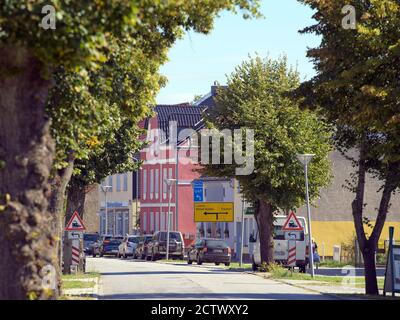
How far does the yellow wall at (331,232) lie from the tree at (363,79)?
37.9m

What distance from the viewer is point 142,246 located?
72000mm

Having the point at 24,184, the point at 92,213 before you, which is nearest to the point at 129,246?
the point at 92,213

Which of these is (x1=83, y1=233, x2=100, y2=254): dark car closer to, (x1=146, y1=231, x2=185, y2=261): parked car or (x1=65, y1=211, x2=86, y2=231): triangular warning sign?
(x1=146, y1=231, x2=185, y2=261): parked car

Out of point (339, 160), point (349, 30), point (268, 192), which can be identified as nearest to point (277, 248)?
point (268, 192)

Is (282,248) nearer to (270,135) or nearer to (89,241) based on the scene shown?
(270,135)

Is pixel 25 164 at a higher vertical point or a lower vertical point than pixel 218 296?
higher

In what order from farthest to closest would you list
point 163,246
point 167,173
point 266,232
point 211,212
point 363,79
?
point 167,173 → point 211,212 → point 163,246 → point 266,232 → point 363,79

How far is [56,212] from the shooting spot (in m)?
24.8

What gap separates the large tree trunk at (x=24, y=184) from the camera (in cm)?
1576

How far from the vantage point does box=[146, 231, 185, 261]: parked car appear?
68.8 metres

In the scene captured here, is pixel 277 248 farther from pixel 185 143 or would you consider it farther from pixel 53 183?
pixel 185 143

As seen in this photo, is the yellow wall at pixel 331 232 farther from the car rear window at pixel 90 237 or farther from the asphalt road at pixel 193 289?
the asphalt road at pixel 193 289

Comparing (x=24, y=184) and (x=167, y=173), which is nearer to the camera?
(x=24, y=184)

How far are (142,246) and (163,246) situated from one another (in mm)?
3554
